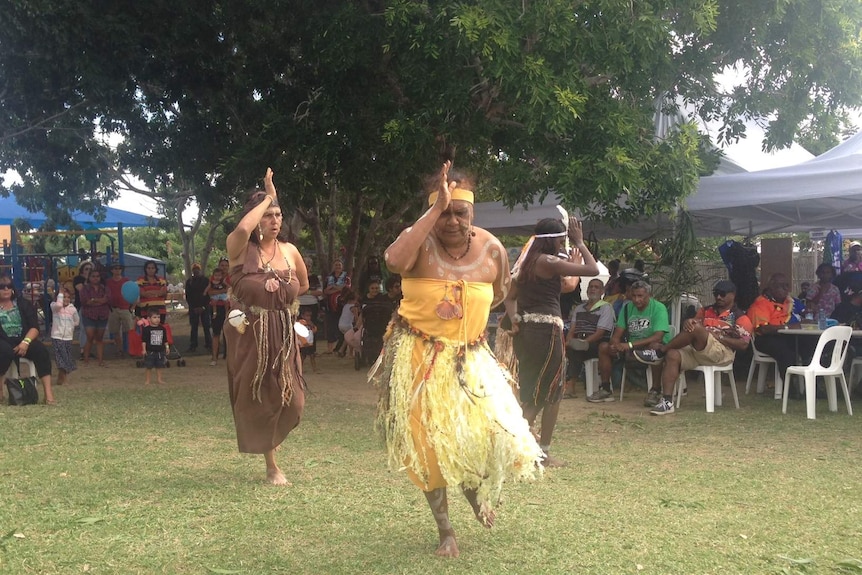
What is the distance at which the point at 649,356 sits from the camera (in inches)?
368

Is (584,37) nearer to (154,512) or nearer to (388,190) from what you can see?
(388,190)

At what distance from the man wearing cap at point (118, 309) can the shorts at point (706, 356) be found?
9554mm

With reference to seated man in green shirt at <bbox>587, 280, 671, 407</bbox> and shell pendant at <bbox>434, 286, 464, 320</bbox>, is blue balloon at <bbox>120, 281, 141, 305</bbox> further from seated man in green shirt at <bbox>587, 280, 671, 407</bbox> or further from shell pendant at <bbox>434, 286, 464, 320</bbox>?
shell pendant at <bbox>434, 286, 464, 320</bbox>

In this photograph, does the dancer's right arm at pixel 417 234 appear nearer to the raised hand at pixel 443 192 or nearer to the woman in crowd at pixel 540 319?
the raised hand at pixel 443 192

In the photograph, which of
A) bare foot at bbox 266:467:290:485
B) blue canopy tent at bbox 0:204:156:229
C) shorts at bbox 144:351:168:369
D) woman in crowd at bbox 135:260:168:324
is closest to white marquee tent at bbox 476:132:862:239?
shorts at bbox 144:351:168:369

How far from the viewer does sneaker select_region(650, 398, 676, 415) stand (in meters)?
8.74

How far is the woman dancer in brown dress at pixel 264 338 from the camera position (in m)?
5.46

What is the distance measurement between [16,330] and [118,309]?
18.7ft

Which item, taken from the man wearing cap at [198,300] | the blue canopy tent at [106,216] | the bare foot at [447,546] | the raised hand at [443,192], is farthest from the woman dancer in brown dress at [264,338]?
the blue canopy tent at [106,216]

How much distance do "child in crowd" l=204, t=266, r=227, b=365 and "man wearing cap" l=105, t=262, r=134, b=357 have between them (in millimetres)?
1391

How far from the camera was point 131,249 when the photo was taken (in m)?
43.1

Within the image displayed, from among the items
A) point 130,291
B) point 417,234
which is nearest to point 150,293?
point 130,291

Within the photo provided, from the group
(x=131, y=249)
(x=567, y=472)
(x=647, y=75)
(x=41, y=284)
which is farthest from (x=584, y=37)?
(x=131, y=249)

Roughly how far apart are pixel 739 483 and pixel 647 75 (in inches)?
204
